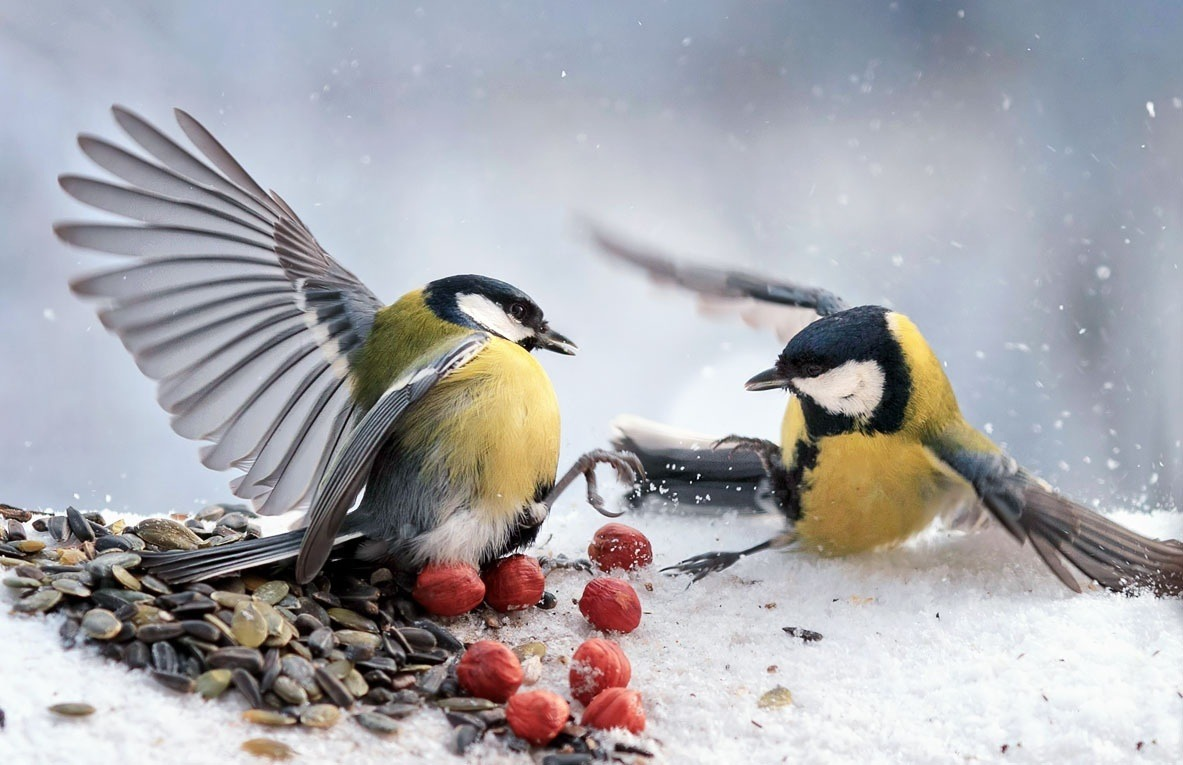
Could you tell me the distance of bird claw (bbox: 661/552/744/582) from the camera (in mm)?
1223

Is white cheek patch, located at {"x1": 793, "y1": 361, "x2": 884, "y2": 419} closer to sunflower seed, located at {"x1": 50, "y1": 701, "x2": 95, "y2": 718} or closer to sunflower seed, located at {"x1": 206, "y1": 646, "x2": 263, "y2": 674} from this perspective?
sunflower seed, located at {"x1": 206, "y1": 646, "x2": 263, "y2": 674}

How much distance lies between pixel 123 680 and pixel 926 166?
5.04 feet

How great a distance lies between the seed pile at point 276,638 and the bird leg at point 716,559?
0.37 metres

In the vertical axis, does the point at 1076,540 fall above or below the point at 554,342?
below

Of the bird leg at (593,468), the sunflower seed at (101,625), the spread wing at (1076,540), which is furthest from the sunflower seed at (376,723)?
the spread wing at (1076,540)

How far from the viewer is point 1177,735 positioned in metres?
0.80

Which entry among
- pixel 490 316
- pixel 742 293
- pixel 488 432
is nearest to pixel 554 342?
pixel 490 316

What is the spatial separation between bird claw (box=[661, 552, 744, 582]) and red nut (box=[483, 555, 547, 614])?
25 centimetres

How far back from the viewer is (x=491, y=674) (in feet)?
2.74

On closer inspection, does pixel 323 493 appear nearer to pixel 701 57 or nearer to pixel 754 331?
pixel 754 331

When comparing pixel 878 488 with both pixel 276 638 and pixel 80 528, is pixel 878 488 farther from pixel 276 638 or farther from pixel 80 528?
pixel 80 528

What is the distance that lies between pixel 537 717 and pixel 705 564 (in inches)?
19.3

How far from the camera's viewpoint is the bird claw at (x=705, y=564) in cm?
122

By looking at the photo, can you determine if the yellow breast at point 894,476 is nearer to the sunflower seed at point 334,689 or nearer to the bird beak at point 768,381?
the bird beak at point 768,381
